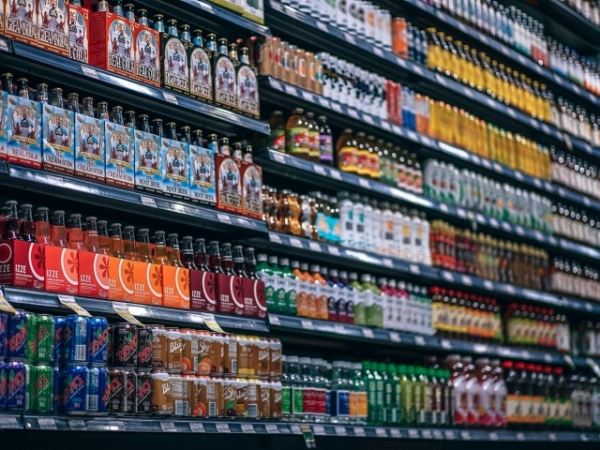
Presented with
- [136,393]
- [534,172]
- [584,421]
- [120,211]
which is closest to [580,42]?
[534,172]

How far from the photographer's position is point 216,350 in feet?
14.9

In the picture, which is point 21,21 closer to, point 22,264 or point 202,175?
point 22,264

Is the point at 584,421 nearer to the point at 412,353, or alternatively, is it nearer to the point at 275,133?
the point at 412,353

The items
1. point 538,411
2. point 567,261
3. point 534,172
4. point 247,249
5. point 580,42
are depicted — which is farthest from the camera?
point 580,42

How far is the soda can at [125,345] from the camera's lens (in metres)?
4.00

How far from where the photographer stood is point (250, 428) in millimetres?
4617

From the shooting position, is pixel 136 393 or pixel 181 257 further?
pixel 181 257

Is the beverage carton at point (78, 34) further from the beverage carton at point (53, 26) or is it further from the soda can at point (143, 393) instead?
the soda can at point (143, 393)

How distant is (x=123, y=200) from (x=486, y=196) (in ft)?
11.4

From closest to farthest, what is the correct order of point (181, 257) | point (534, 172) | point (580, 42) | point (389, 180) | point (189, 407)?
point (189, 407) → point (181, 257) → point (389, 180) → point (534, 172) → point (580, 42)

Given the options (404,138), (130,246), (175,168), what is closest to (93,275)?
(130,246)

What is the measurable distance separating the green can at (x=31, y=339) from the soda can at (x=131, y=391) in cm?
42

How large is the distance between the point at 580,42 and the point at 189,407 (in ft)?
19.7

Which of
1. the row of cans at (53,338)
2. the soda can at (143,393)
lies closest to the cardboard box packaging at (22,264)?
the row of cans at (53,338)
